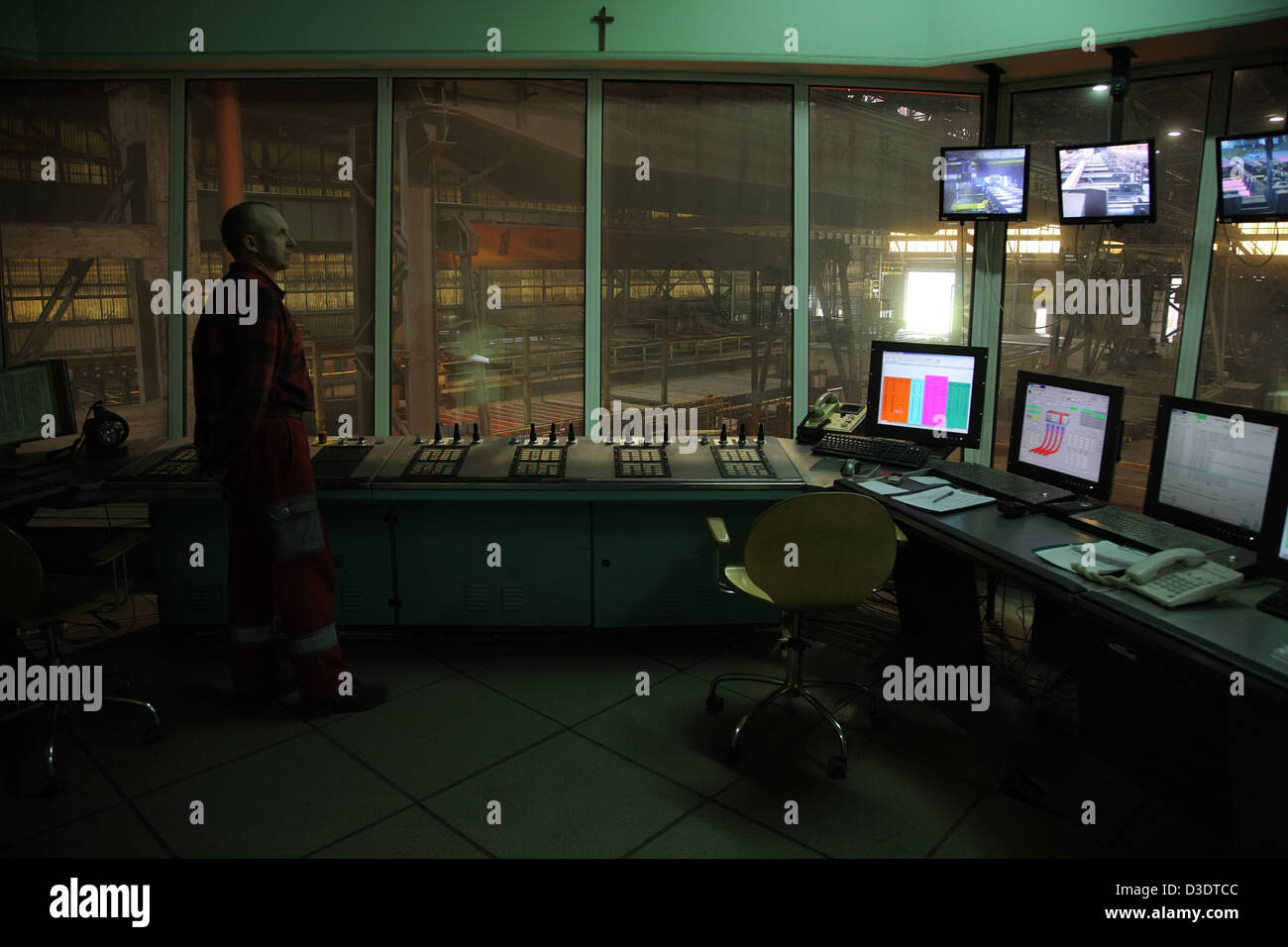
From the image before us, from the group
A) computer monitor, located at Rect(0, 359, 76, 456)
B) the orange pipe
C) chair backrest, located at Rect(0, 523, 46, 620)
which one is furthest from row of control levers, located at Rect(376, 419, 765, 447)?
the orange pipe

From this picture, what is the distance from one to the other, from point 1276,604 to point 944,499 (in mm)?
1120

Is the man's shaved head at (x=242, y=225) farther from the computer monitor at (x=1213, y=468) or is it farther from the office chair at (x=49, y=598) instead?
the computer monitor at (x=1213, y=468)

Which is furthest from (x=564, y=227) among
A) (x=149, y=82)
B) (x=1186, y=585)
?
(x=1186, y=585)

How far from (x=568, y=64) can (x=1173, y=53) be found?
2.59 metres

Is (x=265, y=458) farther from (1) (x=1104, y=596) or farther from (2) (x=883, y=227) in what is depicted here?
(2) (x=883, y=227)

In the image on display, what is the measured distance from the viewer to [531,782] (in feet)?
9.09

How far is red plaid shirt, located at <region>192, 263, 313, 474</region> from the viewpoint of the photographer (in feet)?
9.37

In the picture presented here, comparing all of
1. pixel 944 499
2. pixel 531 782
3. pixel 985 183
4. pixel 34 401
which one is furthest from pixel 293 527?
pixel 985 183

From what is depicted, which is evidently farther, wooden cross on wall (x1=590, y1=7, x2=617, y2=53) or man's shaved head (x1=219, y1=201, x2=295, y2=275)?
wooden cross on wall (x1=590, y1=7, x2=617, y2=53)

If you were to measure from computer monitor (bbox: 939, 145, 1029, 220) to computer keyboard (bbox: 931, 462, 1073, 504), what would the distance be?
1.22 metres

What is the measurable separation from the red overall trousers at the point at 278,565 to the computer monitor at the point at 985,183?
298cm

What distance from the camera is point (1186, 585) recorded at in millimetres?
2273

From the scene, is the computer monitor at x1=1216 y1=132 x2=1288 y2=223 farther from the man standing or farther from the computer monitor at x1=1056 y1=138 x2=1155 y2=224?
the man standing

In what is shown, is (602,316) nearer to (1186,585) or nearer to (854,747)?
(854,747)
